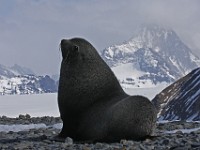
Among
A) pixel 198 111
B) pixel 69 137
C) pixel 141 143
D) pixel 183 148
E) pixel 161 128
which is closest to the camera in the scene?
pixel 183 148

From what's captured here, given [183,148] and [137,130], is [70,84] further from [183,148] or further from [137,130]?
[183,148]

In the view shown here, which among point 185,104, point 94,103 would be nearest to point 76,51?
point 94,103

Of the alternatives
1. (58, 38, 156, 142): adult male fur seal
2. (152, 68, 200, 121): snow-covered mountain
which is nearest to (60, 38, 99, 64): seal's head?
(58, 38, 156, 142): adult male fur seal

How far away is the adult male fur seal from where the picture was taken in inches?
515

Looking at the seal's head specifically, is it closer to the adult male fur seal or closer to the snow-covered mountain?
the adult male fur seal

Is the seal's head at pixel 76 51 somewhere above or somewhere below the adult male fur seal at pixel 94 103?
above

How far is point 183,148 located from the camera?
9.64 metres

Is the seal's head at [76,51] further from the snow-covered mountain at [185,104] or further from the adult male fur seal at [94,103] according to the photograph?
the snow-covered mountain at [185,104]

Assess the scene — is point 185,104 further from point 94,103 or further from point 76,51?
point 94,103

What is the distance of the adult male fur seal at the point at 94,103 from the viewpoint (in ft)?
42.9

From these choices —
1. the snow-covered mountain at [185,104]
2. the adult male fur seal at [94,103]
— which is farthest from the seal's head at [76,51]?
the snow-covered mountain at [185,104]

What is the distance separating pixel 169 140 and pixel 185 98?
168 metres

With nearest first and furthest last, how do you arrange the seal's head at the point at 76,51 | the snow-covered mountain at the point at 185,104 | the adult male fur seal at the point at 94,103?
the adult male fur seal at the point at 94,103 → the seal's head at the point at 76,51 → the snow-covered mountain at the point at 185,104

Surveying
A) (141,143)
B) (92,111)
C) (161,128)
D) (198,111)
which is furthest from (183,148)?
(198,111)
